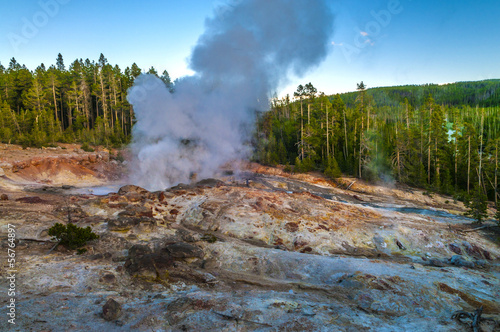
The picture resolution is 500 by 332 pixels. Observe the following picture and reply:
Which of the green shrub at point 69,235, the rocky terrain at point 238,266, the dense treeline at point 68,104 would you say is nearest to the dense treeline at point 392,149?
the rocky terrain at point 238,266

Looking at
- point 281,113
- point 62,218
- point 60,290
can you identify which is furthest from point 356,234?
point 281,113

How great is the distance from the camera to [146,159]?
24.6m

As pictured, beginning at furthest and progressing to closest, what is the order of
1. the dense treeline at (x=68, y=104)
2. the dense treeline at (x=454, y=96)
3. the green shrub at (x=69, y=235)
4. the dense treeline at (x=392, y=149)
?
the dense treeline at (x=454, y=96), the dense treeline at (x=68, y=104), the dense treeline at (x=392, y=149), the green shrub at (x=69, y=235)

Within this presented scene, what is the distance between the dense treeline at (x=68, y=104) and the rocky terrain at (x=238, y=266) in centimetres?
2284

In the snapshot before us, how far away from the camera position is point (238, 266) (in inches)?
451

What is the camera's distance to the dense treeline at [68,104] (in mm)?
41531

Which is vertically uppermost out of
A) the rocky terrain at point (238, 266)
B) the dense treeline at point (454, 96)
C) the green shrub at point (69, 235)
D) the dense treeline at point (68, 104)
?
the dense treeline at point (454, 96)

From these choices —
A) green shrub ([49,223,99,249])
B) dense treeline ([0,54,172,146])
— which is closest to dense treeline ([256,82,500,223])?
dense treeline ([0,54,172,146])

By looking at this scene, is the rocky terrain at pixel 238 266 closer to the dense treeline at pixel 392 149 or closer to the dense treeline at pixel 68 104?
the dense treeline at pixel 392 149

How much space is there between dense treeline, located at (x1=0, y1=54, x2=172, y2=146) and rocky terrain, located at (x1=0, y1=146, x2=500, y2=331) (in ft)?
74.9

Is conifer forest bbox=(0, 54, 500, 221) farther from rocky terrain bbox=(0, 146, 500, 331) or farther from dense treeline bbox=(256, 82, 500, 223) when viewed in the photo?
rocky terrain bbox=(0, 146, 500, 331)

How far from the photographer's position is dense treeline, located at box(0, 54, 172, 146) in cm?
4153

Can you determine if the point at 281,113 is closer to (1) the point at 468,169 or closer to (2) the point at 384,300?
(1) the point at 468,169

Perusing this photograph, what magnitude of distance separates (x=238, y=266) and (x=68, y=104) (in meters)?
54.9
